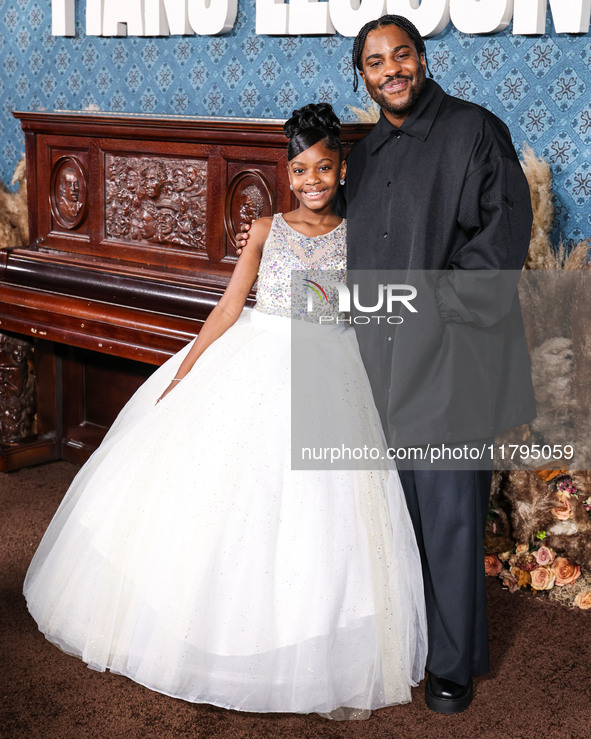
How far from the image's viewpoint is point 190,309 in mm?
3234

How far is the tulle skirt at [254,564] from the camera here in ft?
7.66

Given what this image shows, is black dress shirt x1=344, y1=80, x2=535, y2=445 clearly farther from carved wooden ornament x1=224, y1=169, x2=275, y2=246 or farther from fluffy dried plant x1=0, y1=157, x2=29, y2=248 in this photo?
fluffy dried plant x1=0, y1=157, x2=29, y2=248

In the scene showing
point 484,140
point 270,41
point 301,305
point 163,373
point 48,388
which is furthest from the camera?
point 48,388

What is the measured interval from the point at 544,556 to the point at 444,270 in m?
1.51

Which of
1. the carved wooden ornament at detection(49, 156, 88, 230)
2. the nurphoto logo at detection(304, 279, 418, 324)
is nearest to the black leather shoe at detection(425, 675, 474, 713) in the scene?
the nurphoto logo at detection(304, 279, 418, 324)

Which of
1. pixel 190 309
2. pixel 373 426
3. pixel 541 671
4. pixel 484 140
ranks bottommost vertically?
pixel 541 671

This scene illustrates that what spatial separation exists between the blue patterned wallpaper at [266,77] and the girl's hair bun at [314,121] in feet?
4.11

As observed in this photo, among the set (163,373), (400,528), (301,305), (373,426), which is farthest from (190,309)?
(400,528)

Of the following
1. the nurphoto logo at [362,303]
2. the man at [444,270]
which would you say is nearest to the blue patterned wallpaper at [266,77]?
the man at [444,270]

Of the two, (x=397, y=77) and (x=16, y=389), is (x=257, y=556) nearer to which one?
(x=397, y=77)

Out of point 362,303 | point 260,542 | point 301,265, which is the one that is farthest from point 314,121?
point 260,542

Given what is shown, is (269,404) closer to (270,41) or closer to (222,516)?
(222,516)

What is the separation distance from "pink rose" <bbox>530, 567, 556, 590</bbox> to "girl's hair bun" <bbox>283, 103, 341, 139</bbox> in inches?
69.5

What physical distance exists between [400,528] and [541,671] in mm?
751
